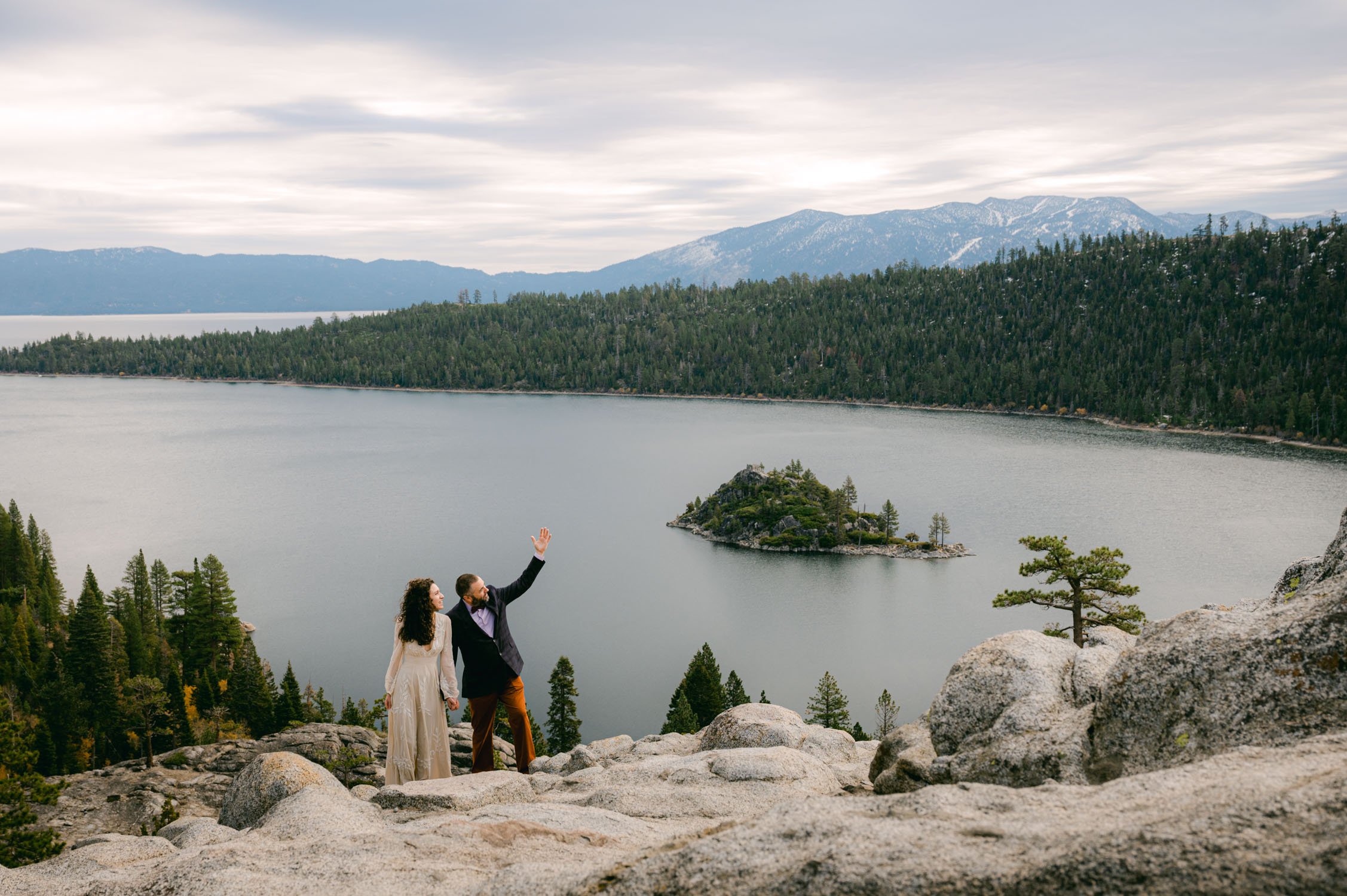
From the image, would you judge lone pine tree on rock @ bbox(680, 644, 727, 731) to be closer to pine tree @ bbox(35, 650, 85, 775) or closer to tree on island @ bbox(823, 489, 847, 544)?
pine tree @ bbox(35, 650, 85, 775)

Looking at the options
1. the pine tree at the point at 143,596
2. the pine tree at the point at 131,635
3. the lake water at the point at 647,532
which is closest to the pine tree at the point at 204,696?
the pine tree at the point at 131,635

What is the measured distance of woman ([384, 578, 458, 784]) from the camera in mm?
11805

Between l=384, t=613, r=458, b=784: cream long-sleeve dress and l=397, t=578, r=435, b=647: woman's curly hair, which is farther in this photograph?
l=384, t=613, r=458, b=784: cream long-sleeve dress

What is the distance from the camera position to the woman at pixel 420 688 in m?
11.8

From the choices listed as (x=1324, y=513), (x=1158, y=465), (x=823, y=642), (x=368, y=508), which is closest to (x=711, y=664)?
(x=823, y=642)

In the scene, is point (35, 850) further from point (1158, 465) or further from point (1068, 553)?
point (1158, 465)

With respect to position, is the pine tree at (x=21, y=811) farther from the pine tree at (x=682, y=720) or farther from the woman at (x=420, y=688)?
the pine tree at (x=682, y=720)

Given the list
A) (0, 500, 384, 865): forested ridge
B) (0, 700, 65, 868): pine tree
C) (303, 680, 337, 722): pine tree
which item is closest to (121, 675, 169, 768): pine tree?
(0, 500, 384, 865): forested ridge

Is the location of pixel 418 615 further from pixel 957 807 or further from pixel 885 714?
pixel 885 714

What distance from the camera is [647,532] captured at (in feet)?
325

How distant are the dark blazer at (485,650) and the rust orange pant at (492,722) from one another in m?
0.14

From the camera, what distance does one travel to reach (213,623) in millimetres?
62531

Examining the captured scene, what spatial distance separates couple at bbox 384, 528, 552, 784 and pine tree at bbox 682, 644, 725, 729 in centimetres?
3718

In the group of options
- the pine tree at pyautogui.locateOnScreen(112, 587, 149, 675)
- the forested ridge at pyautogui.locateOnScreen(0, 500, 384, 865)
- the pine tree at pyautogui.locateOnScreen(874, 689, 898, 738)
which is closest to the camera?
the pine tree at pyautogui.locateOnScreen(874, 689, 898, 738)
